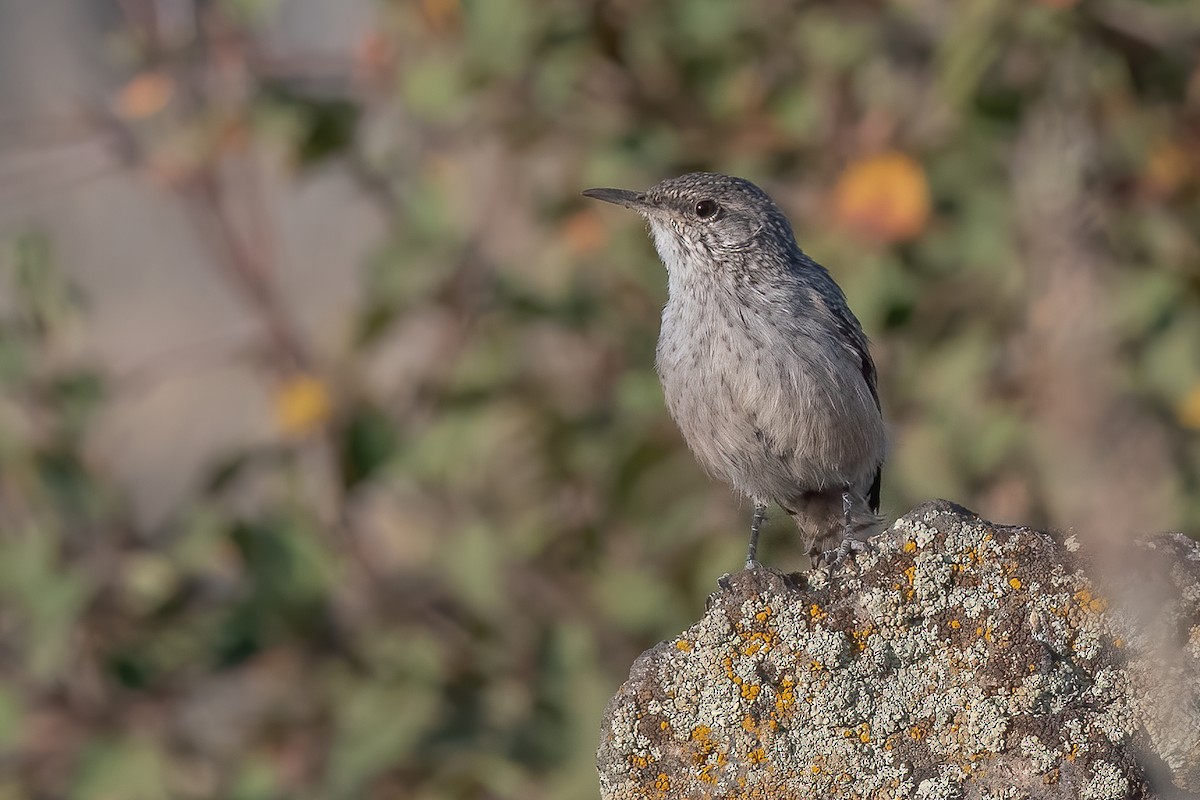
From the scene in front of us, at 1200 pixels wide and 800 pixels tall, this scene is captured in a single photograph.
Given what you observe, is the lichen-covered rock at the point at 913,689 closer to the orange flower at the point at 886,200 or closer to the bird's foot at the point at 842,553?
the bird's foot at the point at 842,553

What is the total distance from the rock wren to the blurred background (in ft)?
2.63

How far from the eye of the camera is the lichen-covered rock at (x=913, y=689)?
9.71 feet

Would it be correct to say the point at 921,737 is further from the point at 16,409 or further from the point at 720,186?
the point at 16,409

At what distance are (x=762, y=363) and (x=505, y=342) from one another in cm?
222

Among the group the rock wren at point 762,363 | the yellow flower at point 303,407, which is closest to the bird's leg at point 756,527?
the rock wren at point 762,363

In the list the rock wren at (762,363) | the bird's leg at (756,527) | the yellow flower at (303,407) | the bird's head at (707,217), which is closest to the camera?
the rock wren at (762,363)

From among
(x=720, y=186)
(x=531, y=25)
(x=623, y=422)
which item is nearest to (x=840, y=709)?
(x=720, y=186)

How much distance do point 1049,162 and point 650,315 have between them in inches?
65.6

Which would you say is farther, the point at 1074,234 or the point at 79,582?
the point at 79,582

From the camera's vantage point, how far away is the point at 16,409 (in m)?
5.90

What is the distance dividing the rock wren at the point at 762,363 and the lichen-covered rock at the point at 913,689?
0.70 meters

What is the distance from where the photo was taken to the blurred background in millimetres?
5430

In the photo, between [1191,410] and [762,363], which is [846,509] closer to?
[762,363]

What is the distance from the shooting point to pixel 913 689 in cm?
305
